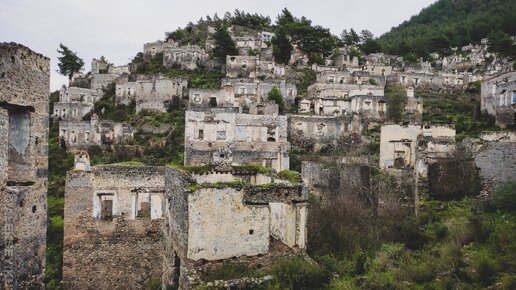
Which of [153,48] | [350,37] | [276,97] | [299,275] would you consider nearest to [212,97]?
[276,97]

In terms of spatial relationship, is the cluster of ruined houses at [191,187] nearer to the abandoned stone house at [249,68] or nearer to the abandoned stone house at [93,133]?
the abandoned stone house at [93,133]

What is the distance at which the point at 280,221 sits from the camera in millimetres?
12672

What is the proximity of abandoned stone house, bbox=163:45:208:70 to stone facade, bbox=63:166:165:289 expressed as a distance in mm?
46364

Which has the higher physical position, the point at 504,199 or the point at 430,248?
the point at 504,199

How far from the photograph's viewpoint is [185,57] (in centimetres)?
6412

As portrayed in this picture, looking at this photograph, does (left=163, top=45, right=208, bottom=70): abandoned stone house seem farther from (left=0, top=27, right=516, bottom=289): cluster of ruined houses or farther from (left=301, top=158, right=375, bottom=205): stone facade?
(left=301, top=158, right=375, bottom=205): stone facade

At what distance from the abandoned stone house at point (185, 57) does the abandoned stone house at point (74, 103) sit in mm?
12054

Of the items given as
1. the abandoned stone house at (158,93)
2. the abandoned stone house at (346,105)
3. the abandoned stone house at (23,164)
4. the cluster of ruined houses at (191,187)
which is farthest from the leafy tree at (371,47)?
the abandoned stone house at (23,164)

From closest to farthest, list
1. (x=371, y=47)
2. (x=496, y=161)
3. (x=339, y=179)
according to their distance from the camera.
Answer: (x=496, y=161)
(x=339, y=179)
(x=371, y=47)

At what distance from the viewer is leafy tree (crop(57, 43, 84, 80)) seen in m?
66.9

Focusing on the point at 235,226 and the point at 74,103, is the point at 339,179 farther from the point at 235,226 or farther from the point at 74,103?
the point at 74,103

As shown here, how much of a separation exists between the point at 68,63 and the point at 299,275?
6535 centimetres

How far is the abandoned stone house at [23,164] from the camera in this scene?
1076 centimetres

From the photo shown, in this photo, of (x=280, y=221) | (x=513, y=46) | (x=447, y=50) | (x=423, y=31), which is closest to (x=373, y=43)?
(x=447, y=50)
